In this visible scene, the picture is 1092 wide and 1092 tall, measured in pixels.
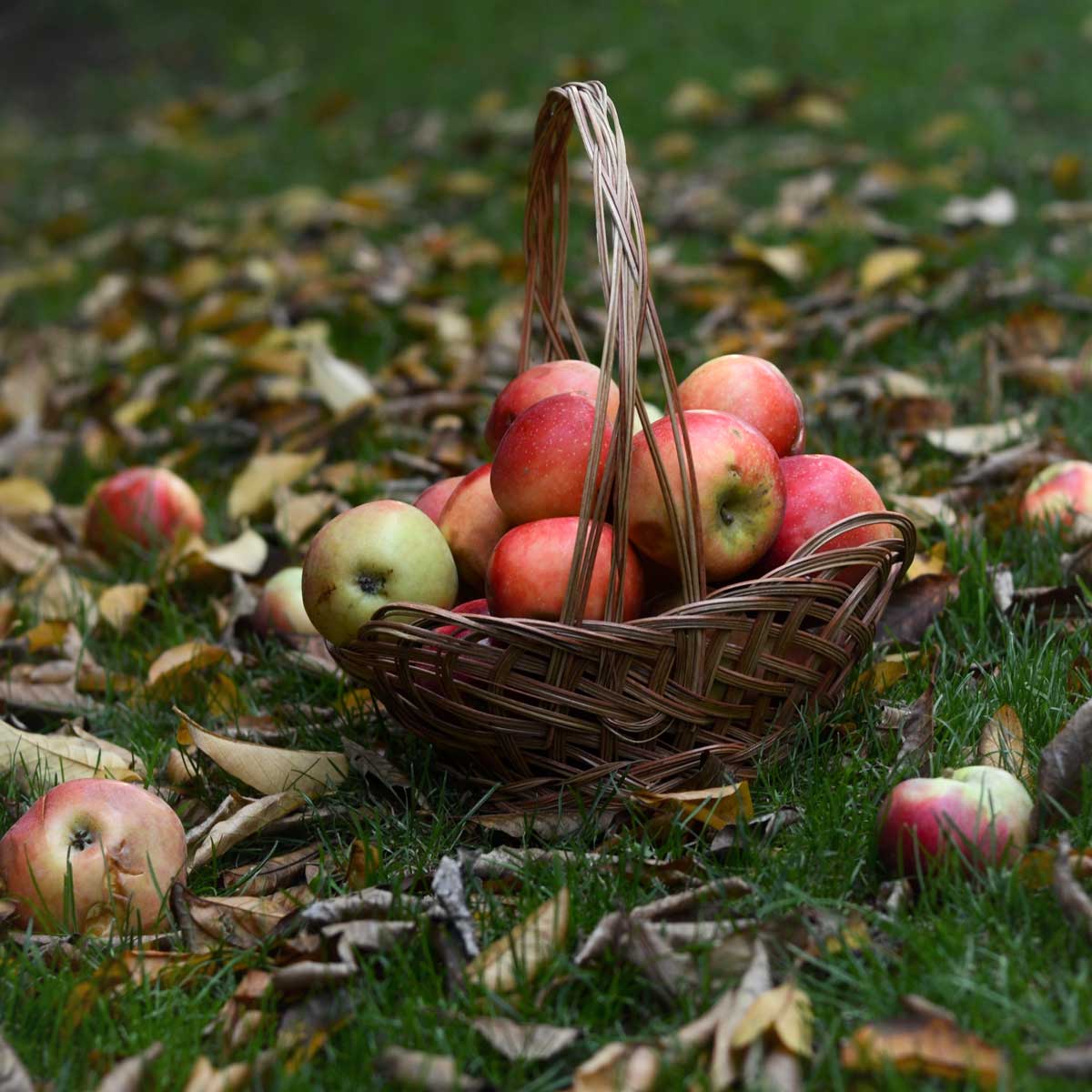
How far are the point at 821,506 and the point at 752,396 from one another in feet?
0.70

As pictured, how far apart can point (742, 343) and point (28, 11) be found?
24.4 ft

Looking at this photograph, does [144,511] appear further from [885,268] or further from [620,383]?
[885,268]

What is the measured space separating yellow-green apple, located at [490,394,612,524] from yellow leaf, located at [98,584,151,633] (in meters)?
0.95

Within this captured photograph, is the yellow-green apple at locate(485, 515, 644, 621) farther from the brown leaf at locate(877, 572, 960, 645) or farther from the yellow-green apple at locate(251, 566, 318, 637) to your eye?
the yellow-green apple at locate(251, 566, 318, 637)

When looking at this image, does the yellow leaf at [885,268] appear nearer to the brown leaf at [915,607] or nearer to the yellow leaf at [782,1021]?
the brown leaf at [915,607]

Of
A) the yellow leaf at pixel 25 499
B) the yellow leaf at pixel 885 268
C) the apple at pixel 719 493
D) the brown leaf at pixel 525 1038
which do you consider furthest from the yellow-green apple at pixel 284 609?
the yellow leaf at pixel 885 268

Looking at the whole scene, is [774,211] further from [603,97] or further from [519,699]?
[519,699]

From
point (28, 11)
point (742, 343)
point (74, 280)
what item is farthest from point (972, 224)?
point (28, 11)

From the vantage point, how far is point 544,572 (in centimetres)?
170

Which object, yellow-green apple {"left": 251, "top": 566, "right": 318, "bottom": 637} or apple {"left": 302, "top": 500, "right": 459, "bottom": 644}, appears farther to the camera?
yellow-green apple {"left": 251, "top": 566, "right": 318, "bottom": 637}

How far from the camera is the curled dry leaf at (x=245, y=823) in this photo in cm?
174

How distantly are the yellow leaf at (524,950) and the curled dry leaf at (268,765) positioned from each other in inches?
19.5

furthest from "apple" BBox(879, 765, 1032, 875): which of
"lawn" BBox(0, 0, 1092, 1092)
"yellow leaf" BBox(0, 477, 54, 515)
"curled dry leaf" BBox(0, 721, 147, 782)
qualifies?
"yellow leaf" BBox(0, 477, 54, 515)

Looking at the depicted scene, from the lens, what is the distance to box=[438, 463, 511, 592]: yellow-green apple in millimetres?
1929
